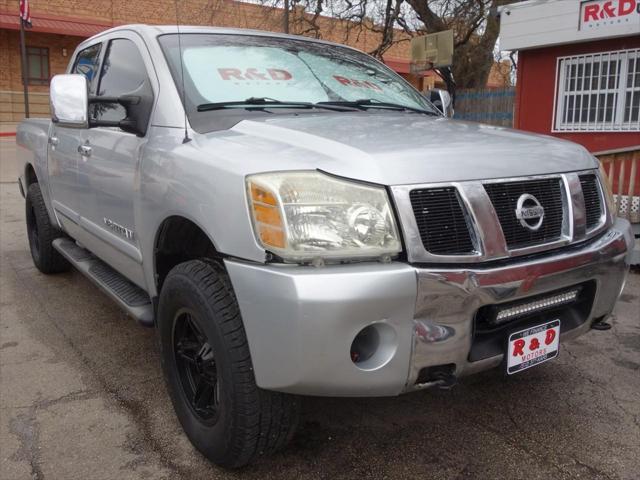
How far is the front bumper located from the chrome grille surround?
0.04 meters

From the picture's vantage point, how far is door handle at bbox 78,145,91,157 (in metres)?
3.50

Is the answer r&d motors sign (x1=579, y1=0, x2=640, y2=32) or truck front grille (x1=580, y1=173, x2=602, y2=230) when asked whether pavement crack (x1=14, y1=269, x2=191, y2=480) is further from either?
r&d motors sign (x1=579, y1=0, x2=640, y2=32)

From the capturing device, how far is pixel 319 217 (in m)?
1.92

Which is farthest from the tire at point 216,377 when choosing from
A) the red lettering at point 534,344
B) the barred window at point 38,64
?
the barred window at point 38,64

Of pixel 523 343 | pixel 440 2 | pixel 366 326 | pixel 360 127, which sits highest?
pixel 440 2

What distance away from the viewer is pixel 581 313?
2.51 meters

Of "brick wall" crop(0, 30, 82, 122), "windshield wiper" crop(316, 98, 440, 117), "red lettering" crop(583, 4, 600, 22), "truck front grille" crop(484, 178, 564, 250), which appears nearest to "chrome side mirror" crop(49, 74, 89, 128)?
"windshield wiper" crop(316, 98, 440, 117)

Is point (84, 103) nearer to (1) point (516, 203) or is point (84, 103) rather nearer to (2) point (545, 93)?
(1) point (516, 203)

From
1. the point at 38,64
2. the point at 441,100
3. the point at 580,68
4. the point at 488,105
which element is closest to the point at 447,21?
the point at 488,105

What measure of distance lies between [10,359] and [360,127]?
258 cm

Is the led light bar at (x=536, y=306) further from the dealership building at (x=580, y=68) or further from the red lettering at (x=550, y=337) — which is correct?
the dealership building at (x=580, y=68)

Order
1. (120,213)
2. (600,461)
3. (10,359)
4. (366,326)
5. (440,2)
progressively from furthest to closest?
1. (440,2)
2. (10,359)
3. (120,213)
4. (600,461)
5. (366,326)

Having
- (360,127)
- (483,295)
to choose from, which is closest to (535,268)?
(483,295)

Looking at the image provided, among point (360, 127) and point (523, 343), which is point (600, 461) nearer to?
point (523, 343)
